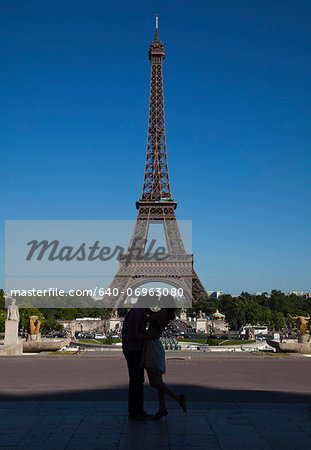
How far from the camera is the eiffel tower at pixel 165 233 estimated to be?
73000 mm

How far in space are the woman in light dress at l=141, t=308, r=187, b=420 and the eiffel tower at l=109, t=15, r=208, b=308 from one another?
2511 inches

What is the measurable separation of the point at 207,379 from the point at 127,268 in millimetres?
61454

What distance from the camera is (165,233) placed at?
78875mm

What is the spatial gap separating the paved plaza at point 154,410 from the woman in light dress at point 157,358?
374 mm

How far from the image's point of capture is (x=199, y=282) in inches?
2872

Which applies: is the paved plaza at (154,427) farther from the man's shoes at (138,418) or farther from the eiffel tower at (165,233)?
the eiffel tower at (165,233)

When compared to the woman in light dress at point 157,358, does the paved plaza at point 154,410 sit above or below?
below

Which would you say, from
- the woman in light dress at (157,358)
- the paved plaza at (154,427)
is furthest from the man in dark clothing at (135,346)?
the paved plaza at (154,427)

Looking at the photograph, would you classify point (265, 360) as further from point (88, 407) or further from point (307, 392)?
point (88, 407)

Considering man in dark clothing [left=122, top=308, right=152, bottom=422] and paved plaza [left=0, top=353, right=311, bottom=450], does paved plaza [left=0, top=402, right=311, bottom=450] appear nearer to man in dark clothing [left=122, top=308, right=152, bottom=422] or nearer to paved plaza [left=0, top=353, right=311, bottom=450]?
paved plaza [left=0, top=353, right=311, bottom=450]

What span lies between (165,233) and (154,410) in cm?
7118

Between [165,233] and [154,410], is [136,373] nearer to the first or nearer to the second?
[154,410]

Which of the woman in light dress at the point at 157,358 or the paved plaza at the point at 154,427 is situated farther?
the woman in light dress at the point at 157,358

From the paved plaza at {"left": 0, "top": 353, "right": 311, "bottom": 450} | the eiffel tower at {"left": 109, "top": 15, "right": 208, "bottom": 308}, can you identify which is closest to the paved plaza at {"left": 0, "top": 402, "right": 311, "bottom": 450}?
the paved plaza at {"left": 0, "top": 353, "right": 311, "bottom": 450}
